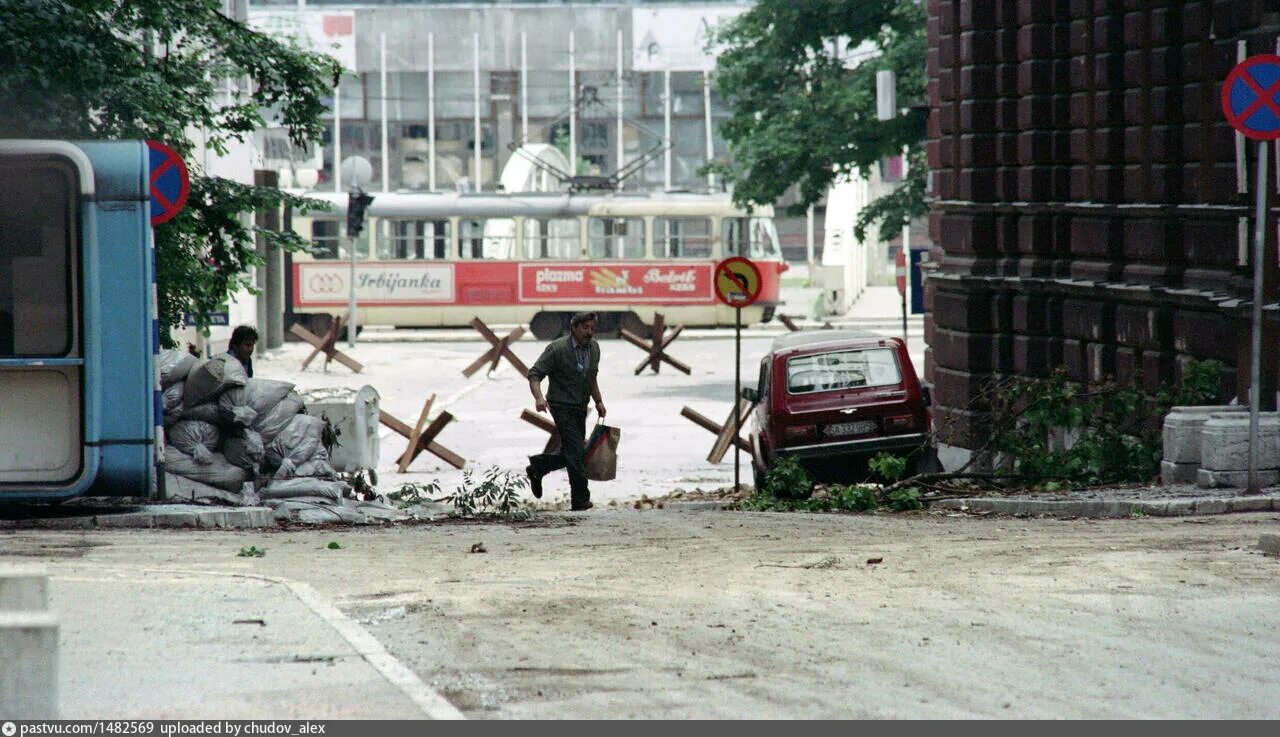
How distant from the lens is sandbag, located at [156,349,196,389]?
14836mm

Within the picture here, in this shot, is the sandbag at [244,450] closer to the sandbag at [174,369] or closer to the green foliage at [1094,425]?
the sandbag at [174,369]

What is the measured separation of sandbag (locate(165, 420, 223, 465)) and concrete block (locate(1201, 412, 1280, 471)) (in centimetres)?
710

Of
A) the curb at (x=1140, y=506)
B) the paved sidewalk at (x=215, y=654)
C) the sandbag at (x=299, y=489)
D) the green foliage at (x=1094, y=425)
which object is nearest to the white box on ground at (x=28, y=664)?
the paved sidewalk at (x=215, y=654)

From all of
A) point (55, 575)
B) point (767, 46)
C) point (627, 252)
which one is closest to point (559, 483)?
point (55, 575)

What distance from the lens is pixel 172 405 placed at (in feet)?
48.3

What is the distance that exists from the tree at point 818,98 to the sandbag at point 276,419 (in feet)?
67.6

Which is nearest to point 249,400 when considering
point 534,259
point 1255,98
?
point 1255,98

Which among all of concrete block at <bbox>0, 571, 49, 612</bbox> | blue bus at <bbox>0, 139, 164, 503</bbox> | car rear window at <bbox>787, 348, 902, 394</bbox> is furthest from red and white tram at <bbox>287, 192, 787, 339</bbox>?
concrete block at <bbox>0, 571, 49, 612</bbox>

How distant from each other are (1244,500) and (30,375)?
7855 mm

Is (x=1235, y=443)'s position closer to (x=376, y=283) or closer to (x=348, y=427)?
(x=348, y=427)

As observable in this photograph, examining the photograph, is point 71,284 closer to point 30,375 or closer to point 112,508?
point 30,375

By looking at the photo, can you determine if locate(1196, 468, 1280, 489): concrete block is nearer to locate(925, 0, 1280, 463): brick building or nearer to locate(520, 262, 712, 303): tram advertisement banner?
locate(925, 0, 1280, 463): brick building

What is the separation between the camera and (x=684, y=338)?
46.6 metres

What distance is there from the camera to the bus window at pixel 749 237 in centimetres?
4659
